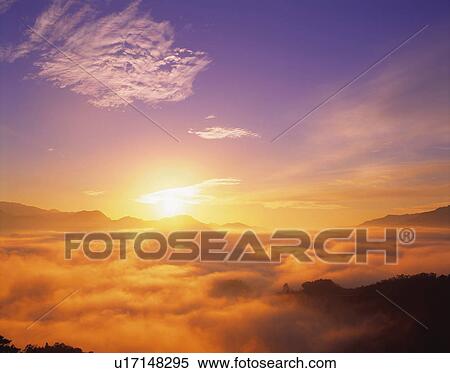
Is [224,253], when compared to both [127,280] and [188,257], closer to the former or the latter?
[188,257]

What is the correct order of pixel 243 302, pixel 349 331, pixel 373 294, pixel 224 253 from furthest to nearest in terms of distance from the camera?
pixel 373 294 → pixel 243 302 → pixel 349 331 → pixel 224 253

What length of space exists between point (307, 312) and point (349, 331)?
14.4ft

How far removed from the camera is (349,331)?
38.5 ft

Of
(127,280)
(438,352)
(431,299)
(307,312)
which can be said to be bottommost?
(307,312)

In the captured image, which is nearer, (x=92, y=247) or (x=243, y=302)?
(x=92, y=247)

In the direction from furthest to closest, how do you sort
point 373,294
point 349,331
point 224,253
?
point 373,294, point 349,331, point 224,253

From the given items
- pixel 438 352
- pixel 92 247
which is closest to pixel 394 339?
pixel 438 352
